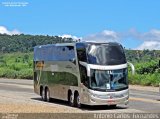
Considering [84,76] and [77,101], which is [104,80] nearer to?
[84,76]

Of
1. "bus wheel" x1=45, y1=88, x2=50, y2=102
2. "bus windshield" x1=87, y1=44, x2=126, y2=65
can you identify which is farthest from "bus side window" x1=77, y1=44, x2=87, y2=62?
"bus wheel" x1=45, y1=88, x2=50, y2=102

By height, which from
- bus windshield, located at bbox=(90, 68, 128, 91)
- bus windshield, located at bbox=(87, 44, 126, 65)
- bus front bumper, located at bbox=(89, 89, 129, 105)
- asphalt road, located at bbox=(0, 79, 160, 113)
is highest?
bus windshield, located at bbox=(87, 44, 126, 65)

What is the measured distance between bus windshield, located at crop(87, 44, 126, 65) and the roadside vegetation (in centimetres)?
3524

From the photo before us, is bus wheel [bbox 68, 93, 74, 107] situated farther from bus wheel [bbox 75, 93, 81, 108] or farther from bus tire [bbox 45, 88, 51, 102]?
bus tire [bbox 45, 88, 51, 102]

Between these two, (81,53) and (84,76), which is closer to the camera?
(84,76)

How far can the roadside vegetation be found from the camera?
7630 cm

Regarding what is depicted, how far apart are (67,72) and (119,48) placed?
3.31 m

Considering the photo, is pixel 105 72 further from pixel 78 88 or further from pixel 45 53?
pixel 45 53

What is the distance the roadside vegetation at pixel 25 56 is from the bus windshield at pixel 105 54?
35.2 m

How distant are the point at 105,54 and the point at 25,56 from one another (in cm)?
11389

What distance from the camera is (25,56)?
13750 cm

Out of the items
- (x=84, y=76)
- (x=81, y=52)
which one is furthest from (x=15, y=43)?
(x=84, y=76)

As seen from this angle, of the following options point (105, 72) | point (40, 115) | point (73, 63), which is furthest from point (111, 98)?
point (40, 115)

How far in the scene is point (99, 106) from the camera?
2678 cm
